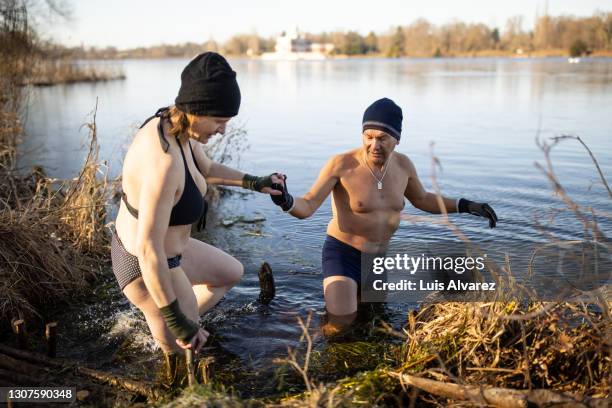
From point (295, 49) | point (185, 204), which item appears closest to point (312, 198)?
point (185, 204)

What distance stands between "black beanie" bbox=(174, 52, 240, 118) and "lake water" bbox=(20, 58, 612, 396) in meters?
1.78

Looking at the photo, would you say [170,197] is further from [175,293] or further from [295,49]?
[295,49]

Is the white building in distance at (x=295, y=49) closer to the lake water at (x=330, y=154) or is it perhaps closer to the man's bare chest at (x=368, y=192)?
the lake water at (x=330, y=154)

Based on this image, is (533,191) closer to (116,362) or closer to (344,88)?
(116,362)

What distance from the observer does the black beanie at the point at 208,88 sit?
3.35 m

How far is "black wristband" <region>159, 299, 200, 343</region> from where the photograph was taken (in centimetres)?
329

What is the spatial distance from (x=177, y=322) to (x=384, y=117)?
263 centimetres

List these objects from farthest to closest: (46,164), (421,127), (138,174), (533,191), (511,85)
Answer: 1. (511,85)
2. (421,127)
3. (46,164)
4. (533,191)
5. (138,174)

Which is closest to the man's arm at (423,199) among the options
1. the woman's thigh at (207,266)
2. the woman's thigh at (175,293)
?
the woman's thigh at (207,266)

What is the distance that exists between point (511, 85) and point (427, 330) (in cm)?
2791

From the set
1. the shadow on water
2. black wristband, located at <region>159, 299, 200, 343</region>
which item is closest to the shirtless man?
the shadow on water

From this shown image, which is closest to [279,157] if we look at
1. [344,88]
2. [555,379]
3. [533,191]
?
[533,191]

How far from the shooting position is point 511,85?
29.1 meters

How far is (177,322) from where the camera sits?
3303 millimetres
